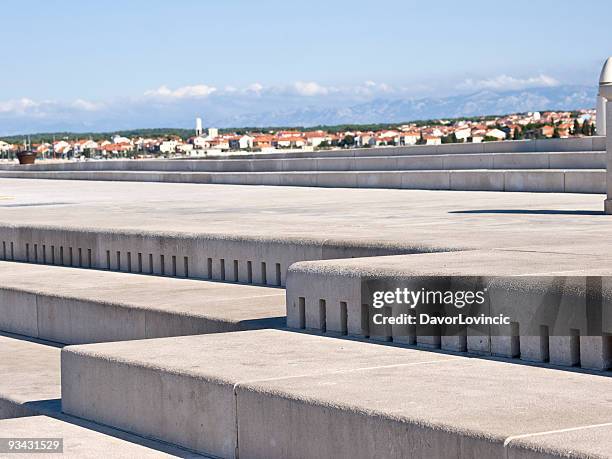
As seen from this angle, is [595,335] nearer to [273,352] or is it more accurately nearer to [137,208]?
[273,352]

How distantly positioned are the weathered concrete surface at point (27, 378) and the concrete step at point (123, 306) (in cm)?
27

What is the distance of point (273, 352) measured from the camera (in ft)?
24.6

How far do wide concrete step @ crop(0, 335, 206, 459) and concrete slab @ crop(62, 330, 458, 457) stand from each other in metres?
0.12

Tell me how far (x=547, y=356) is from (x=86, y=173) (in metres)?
33.0

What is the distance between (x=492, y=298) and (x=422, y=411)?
1.63 meters

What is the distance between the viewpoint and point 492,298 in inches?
281

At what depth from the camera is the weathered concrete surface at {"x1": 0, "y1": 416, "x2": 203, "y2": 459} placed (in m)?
6.58

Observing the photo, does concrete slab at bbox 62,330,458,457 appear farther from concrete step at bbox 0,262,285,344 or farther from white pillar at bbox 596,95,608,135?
white pillar at bbox 596,95,608,135

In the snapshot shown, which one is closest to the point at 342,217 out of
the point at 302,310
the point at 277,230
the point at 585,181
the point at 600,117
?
the point at 277,230

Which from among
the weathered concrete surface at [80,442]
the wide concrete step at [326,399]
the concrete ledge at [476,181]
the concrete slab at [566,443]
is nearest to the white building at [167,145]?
the concrete ledge at [476,181]

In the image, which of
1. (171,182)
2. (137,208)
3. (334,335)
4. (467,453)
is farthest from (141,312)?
(171,182)

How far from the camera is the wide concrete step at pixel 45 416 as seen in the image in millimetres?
6824

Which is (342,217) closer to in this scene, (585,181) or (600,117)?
(585,181)

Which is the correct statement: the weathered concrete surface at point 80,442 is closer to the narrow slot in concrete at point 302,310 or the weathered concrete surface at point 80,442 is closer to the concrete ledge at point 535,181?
the narrow slot in concrete at point 302,310
